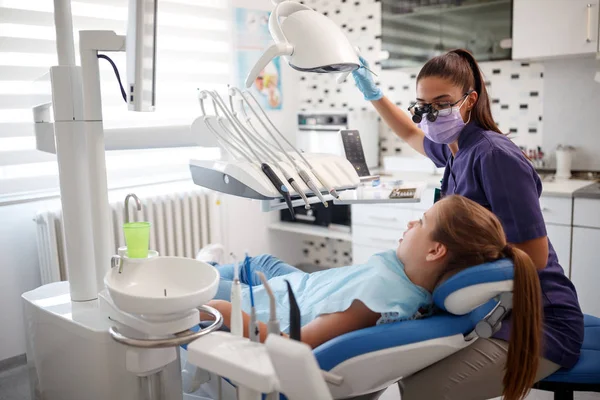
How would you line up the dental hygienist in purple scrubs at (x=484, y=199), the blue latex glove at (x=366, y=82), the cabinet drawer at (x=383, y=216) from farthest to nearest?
the cabinet drawer at (x=383, y=216) → the blue latex glove at (x=366, y=82) → the dental hygienist in purple scrubs at (x=484, y=199)

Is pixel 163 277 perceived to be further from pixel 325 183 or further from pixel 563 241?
pixel 563 241

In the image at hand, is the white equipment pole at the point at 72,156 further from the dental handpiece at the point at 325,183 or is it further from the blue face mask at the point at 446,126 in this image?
the blue face mask at the point at 446,126

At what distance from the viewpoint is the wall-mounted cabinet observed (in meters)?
3.17

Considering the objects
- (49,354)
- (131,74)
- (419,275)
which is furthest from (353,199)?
(49,354)

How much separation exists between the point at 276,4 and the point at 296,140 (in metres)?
2.75

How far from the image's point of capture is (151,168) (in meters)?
3.56

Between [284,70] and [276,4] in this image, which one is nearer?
[276,4]

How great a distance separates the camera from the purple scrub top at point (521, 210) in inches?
61.9

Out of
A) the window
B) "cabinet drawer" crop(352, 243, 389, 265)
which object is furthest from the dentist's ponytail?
"cabinet drawer" crop(352, 243, 389, 265)

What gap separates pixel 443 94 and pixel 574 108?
196cm

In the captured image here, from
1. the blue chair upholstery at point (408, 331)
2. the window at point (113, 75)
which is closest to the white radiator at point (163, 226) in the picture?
the window at point (113, 75)

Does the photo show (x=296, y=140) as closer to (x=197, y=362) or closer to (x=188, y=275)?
(x=188, y=275)

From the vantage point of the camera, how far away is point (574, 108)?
3357mm

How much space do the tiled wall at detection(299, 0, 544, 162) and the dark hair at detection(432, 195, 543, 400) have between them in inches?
89.0
